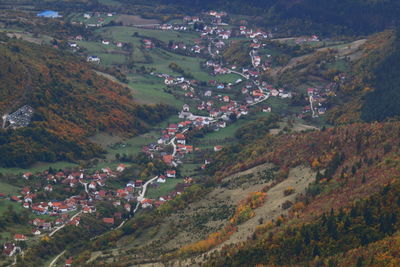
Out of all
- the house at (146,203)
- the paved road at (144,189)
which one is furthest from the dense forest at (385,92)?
the house at (146,203)

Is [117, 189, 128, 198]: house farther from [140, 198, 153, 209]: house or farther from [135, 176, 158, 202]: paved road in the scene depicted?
[140, 198, 153, 209]: house

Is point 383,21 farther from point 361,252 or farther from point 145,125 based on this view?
point 361,252

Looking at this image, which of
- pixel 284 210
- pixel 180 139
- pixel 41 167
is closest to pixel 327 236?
pixel 284 210

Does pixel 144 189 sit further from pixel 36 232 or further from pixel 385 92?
pixel 385 92

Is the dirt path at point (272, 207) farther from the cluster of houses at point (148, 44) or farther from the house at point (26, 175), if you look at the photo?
the cluster of houses at point (148, 44)

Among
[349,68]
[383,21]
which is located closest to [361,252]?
[349,68]

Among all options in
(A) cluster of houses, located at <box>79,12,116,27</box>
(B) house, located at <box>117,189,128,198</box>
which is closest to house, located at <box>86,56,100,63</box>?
(A) cluster of houses, located at <box>79,12,116,27</box>

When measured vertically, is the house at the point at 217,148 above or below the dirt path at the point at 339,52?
below
